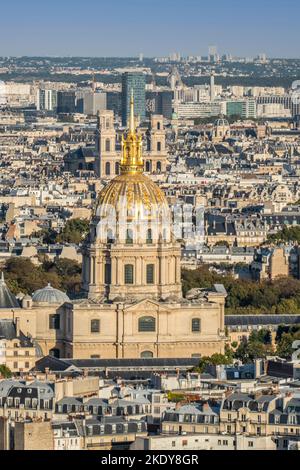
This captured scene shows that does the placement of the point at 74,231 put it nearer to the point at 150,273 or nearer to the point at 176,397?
the point at 150,273

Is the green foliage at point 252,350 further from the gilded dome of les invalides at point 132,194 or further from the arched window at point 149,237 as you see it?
the gilded dome of les invalides at point 132,194

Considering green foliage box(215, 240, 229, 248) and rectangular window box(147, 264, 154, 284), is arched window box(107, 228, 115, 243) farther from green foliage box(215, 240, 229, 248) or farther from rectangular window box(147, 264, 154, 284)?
green foliage box(215, 240, 229, 248)

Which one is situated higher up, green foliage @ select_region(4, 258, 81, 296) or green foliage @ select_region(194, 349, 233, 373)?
green foliage @ select_region(4, 258, 81, 296)

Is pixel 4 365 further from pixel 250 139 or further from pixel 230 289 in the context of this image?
pixel 250 139

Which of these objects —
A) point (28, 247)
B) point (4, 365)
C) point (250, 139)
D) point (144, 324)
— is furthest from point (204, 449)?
point (250, 139)

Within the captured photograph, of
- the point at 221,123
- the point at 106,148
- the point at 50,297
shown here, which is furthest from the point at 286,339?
the point at 221,123

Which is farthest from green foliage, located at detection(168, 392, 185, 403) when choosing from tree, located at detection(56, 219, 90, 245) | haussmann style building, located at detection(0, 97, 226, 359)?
tree, located at detection(56, 219, 90, 245)
